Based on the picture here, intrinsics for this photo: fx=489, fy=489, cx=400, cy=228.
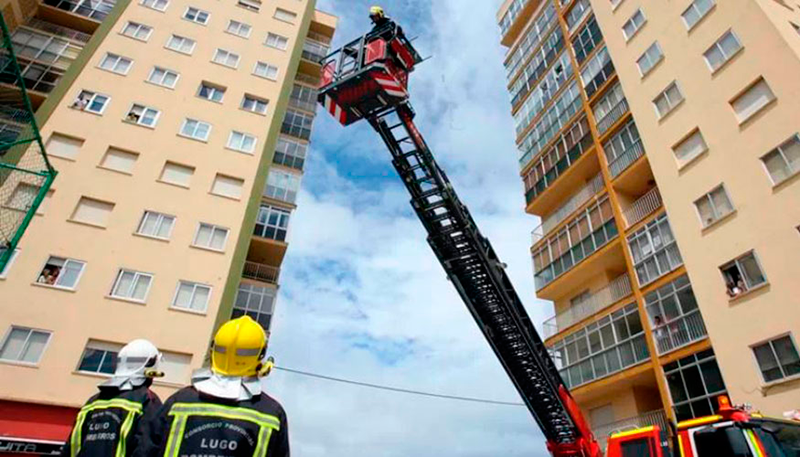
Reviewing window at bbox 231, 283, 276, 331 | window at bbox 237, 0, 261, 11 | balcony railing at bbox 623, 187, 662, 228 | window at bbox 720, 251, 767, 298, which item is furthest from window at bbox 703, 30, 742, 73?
window at bbox 237, 0, 261, 11

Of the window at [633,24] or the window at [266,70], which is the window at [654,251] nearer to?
the window at [633,24]

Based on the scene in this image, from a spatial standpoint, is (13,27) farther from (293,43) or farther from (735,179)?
(735,179)

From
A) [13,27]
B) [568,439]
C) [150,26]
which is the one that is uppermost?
[150,26]

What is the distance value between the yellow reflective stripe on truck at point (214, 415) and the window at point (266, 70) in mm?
27257

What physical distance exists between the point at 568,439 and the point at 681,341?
551 centimetres

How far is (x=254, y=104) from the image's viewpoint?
26.5m

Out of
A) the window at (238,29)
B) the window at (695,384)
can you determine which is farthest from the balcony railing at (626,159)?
the window at (238,29)

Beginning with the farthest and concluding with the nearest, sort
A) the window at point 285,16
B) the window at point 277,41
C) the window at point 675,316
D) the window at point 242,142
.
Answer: the window at point 285,16 < the window at point 277,41 < the window at point 242,142 < the window at point 675,316

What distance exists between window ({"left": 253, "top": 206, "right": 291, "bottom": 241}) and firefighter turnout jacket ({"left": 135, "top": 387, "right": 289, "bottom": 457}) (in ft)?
75.2

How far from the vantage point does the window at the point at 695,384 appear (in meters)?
15.4

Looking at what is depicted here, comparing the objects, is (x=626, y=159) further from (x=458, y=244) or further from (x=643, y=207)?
(x=458, y=244)

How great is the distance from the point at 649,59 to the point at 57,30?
30454 mm

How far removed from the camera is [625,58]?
2325 cm

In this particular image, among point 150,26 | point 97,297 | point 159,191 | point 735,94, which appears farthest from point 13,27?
point 735,94
